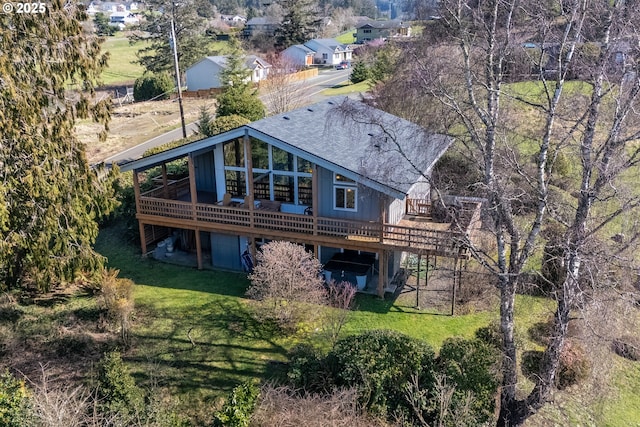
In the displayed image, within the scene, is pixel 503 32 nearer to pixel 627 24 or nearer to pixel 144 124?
pixel 627 24

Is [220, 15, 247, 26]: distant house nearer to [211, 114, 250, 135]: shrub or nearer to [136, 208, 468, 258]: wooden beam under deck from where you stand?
[211, 114, 250, 135]: shrub

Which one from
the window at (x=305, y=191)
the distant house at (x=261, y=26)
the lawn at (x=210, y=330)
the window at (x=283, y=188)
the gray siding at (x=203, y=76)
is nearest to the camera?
the lawn at (x=210, y=330)

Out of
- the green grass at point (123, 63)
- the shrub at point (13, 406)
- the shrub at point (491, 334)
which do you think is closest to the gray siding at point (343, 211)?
the shrub at point (491, 334)

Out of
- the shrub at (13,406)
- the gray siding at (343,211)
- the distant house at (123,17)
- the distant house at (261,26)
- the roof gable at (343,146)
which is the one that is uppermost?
the distant house at (123,17)

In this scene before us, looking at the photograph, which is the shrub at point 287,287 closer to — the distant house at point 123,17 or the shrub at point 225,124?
the shrub at point 225,124

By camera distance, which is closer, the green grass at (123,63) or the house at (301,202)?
the house at (301,202)

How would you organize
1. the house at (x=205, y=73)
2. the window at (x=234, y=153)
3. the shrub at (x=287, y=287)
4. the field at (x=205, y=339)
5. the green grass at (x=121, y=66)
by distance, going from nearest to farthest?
the field at (x=205, y=339) → the shrub at (x=287, y=287) → the window at (x=234, y=153) → the house at (x=205, y=73) → the green grass at (x=121, y=66)
